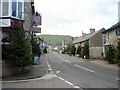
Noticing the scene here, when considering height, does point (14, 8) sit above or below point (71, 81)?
above

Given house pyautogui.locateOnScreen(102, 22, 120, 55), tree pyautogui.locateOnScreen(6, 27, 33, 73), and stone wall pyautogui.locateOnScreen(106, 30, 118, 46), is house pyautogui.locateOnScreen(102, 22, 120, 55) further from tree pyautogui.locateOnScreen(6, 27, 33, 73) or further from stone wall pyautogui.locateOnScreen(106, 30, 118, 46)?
tree pyautogui.locateOnScreen(6, 27, 33, 73)

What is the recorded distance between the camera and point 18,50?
12.4 m

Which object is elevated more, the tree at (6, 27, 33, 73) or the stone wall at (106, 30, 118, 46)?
the stone wall at (106, 30, 118, 46)

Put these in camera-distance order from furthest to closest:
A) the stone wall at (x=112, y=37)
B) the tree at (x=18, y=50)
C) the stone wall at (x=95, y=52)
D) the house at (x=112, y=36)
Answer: the stone wall at (x=95, y=52) → the stone wall at (x=112, y=37) → the house at (x=112, y=36) → the tree at (x=18, y=50)

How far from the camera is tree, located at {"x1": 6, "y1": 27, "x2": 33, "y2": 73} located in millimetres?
12188

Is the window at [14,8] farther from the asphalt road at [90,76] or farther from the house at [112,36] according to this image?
the house at [112,36]

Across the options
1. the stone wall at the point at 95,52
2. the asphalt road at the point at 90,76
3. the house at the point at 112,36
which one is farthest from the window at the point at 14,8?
the stone wall at the point at 95,52

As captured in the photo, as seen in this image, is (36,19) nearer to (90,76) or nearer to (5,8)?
(5,8)

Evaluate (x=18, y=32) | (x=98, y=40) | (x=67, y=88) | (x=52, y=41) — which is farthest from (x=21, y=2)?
(x=52, y=41)

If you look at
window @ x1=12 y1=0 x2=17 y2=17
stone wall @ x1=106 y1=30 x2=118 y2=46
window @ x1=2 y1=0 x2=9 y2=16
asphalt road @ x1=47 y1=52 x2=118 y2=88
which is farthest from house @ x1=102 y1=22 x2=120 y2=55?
window @ x1=2 y1=0 x2=9 y2=16

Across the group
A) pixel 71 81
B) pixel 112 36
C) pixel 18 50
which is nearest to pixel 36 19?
pixel 18 50

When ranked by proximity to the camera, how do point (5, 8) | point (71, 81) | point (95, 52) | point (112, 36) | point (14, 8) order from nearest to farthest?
1. point (71, 81)
2. point (5, 8)
3. point (14, 8)
4. point (112, 36)
5. point (95, 52)

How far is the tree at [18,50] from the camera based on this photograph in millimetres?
12188

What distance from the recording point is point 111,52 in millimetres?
23734
